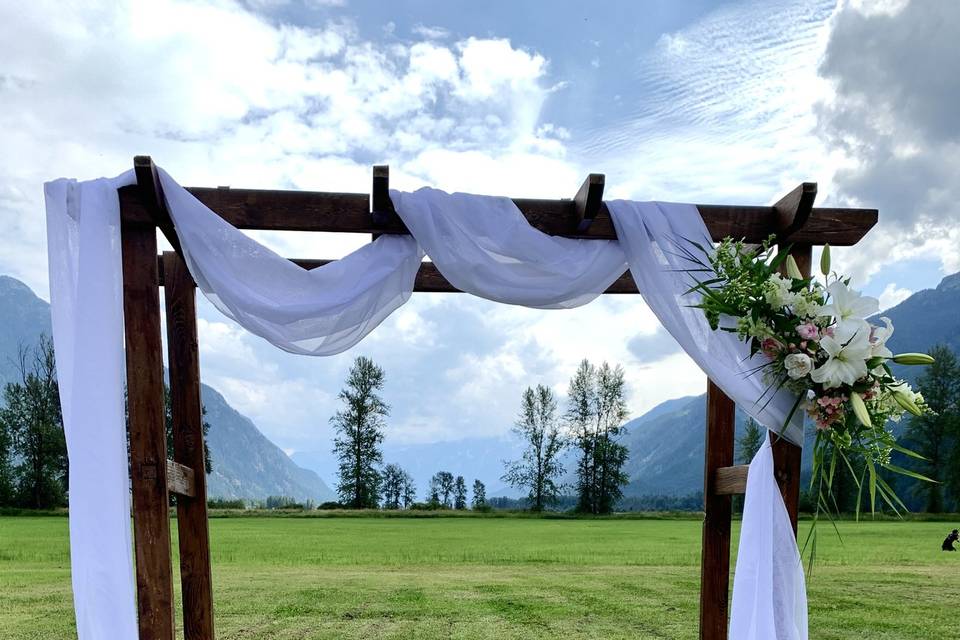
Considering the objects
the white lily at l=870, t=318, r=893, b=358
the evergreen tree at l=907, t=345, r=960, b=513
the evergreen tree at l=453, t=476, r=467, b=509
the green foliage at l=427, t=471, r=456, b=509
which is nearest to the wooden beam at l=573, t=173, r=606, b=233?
the white lily at l=870, t=318, r=893, b=358

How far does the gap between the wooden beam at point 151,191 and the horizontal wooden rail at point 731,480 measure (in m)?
3.17

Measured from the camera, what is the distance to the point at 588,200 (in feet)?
13.7

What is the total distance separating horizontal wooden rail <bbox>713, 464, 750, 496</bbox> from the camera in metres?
4.64

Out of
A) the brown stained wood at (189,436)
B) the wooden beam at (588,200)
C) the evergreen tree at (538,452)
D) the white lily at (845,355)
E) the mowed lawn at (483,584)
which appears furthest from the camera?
the evergreen tree at (538,452)

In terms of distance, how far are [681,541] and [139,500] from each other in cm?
1483

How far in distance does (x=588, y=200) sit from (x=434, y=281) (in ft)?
4.54

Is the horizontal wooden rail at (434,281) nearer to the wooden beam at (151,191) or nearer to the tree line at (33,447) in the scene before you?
the wooden beam at (151,191)

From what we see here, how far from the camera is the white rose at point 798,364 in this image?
385 centimetres

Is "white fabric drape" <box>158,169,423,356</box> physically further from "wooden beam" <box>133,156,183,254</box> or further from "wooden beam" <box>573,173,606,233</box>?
"wooden beam" <box>573,173,606,233</box>

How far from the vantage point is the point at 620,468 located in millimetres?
25656

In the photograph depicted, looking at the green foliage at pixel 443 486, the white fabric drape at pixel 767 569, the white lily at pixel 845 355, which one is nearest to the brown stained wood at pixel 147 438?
the white fabric drape at pixel 767 569

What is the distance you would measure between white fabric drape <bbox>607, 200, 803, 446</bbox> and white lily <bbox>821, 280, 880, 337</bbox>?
51 centimetres

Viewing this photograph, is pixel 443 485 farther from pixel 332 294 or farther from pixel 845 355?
pixel 845 355

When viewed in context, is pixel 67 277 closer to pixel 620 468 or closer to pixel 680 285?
pixel 680 285
